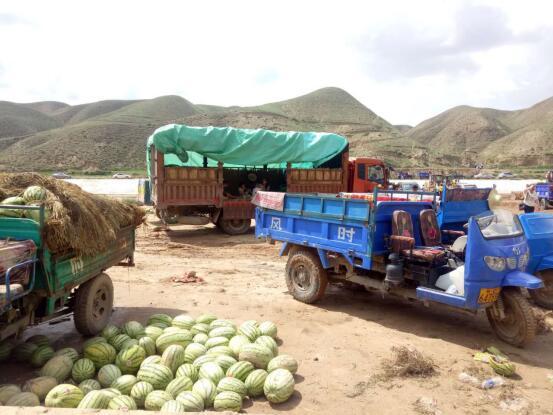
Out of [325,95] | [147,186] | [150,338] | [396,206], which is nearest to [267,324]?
[150,338]

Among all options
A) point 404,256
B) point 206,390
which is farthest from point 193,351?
point 404,256

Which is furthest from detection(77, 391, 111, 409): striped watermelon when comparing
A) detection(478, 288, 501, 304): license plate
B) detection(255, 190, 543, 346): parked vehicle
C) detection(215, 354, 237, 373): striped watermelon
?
detection(478, 288, 501, 304): license plate

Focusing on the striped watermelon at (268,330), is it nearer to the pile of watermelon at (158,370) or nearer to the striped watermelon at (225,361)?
the pile of watermelon at (158,370)

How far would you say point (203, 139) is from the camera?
1295 cm

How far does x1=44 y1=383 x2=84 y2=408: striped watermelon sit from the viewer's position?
3.44 metres

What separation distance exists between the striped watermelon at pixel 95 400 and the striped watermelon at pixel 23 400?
366 millimetres

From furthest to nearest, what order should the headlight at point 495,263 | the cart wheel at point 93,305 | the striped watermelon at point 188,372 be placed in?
the cart wheel at point 93,305, the headlight at point 495,263, the striped watermelon at point 188,372

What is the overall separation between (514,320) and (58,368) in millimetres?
4928

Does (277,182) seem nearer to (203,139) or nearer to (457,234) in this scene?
(203,139)

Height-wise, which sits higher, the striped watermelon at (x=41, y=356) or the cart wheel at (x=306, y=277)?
the cart wheel at (x=306, y=277)

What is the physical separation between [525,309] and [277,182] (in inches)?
508

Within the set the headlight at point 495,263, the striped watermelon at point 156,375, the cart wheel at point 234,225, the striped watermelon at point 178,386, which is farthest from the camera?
the cart wheel at point 234,225

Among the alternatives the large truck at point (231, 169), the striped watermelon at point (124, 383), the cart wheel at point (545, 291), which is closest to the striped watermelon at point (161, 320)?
the striped watermelon at point (124, 383)

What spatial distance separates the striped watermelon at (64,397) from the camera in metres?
3.44
